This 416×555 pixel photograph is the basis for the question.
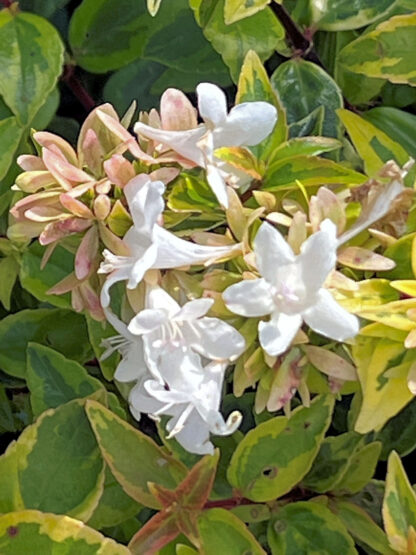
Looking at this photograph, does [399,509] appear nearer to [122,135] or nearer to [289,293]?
[289,293]

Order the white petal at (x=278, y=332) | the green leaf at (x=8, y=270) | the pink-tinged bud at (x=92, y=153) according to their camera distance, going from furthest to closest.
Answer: the green leaf at (x=8, y=270) < the pink-tinged bud at (x=92, y=153) < the white petal at (x=278, y=332)

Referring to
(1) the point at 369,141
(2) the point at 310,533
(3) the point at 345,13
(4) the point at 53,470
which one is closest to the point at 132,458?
(4) the point at 53,470

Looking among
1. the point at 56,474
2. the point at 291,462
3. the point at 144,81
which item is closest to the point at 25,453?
the point at 56,474

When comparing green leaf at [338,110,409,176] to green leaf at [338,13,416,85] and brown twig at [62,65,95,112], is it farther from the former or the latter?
brown twig at [62,65,95,112]

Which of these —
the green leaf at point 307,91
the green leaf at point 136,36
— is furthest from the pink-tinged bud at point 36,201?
the green leaf at point 136,36

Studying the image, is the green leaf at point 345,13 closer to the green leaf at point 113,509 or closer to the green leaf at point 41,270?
the green leaf at point 41,270
